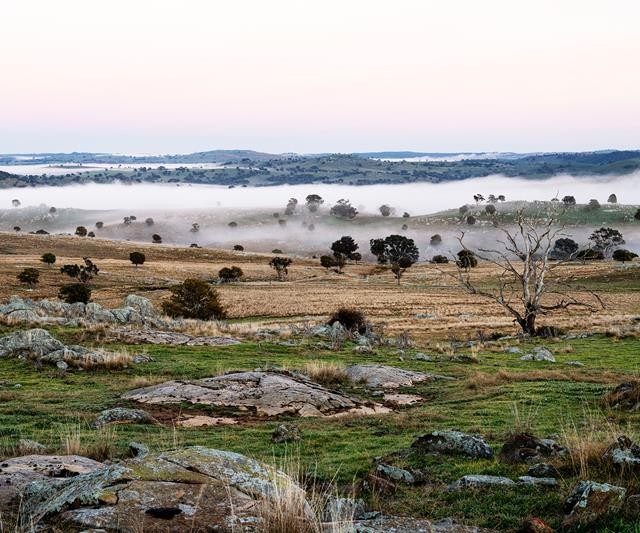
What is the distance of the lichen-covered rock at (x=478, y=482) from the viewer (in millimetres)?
8539

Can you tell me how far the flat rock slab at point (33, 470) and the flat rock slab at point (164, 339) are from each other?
21098 millimetres

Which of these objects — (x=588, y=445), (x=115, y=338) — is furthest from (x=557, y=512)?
(x=115, y=338)

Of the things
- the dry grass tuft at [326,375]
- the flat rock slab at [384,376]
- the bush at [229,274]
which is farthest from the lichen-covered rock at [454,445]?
the bush at [229,274]

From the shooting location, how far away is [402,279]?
101m

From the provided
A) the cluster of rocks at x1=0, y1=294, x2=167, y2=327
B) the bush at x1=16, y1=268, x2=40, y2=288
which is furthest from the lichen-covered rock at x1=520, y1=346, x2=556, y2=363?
the bush at x1=16, y1=268, x2=40, y2=288

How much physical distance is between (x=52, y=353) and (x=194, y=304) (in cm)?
2858

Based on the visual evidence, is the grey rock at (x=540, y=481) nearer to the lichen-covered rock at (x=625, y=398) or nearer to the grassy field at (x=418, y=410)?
the grassy field at (x=418, y=410)

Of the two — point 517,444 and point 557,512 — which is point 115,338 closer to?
point 517,444

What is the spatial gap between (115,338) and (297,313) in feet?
94.4

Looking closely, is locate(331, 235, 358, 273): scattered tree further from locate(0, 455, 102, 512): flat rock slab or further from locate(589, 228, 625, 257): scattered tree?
locate(0, 455, 102, 512): flat rock slab

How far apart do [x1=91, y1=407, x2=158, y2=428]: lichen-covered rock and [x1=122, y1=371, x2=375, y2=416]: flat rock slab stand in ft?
7.01

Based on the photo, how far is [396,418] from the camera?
15.7 meters

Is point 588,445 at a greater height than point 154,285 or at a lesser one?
greater

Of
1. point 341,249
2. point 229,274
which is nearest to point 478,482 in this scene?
point 229,274
